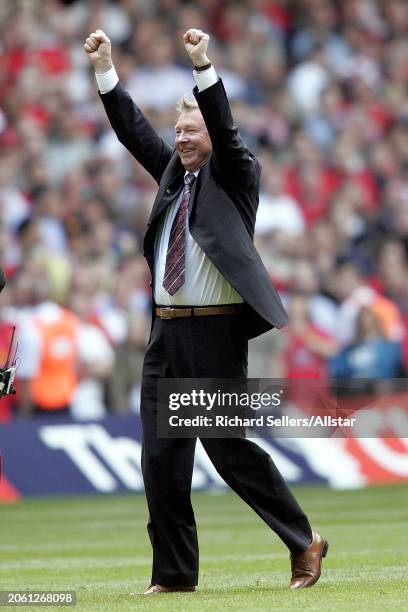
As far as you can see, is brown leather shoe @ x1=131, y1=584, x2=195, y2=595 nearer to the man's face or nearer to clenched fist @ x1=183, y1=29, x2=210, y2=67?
the man's face

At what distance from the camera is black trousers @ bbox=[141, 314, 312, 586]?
721cm

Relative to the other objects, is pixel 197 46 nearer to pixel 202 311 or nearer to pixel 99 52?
pixel 99 52

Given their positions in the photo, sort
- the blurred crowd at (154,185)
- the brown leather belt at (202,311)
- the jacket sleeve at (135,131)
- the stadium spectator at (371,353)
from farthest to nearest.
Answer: the stadium spectator at (371,353) → the blurred crowd at (154,185) → the jacket sleeve at (135,131) → the brown leather belt at (202,311)

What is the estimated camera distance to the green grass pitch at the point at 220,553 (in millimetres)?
6805

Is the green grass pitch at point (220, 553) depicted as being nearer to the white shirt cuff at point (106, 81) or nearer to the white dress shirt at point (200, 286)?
the white dress shirt at point (200, 286)

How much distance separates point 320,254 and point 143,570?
9.11 metres

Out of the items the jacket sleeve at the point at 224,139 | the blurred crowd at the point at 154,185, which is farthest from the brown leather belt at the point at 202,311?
the blurred crowd at the point at 154,185

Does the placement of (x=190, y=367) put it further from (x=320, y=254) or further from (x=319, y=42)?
(x=319, y=42)

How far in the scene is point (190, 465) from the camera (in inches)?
290

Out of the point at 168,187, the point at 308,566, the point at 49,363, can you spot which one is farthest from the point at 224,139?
the point at 49,363

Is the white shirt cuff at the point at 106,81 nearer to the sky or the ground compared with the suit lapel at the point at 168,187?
nearer to the sky

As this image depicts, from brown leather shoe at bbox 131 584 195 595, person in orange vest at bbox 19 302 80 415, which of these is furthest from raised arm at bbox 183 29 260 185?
person in orange vest at bbox 19 302 80 415

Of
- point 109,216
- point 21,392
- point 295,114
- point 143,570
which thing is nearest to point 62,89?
point 109,216

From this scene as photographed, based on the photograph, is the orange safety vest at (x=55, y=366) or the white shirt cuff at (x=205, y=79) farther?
the orange safety vest at (x=55, y=366)
